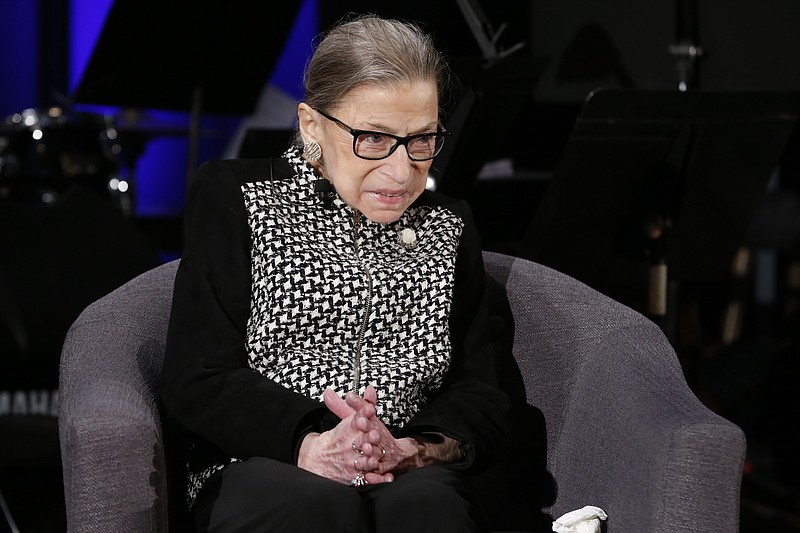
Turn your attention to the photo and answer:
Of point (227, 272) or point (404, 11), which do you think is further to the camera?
point (404, 11)

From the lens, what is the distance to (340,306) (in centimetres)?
155

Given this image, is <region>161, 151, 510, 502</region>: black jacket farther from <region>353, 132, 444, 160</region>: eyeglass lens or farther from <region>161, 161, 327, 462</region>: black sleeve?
<region>353, 132, 444, 160</region>: eyeglass lens

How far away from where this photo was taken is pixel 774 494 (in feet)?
→ 11.3

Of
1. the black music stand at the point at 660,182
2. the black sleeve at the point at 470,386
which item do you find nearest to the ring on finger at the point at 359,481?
the black sleeve at the point at 470,386

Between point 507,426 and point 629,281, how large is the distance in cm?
123

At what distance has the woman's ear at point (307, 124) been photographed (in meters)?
1.64

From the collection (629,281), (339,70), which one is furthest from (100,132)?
(339,70)

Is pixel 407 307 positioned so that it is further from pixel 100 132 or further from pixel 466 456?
pixel 100 132

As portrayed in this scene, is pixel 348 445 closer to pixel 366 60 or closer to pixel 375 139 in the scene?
pixel 375 139

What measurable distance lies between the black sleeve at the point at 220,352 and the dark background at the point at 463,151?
0.77 metres

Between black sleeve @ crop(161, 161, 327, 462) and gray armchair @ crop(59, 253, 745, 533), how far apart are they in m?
0.07

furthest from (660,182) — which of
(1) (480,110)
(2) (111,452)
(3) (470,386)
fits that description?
(2) (111,452)

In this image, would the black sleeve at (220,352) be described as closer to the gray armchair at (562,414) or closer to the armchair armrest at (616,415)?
the gray armchair at (562,414)

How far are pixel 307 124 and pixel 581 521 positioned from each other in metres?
0.73
